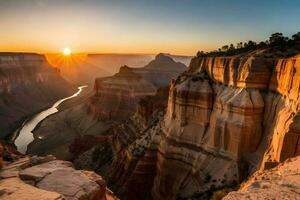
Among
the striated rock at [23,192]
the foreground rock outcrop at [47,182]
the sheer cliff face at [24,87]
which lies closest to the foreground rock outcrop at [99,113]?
the sheer cliff face at [24,87]

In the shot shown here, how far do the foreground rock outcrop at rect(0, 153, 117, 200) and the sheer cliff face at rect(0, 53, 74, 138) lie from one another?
244ft

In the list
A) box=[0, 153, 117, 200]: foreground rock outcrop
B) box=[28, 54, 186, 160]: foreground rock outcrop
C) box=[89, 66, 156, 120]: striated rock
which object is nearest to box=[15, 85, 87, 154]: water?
box=[28, 54, 186, 160]: foreground rock outcrop

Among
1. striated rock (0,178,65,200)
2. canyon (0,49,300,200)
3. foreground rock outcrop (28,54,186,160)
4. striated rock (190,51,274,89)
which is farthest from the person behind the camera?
foreground rock outcrop (28,54,186,160)

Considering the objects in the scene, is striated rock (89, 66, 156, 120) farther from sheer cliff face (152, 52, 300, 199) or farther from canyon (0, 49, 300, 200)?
sheer cliff face (152, 52, 300, 199)

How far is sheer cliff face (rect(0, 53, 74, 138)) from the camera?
372 feet

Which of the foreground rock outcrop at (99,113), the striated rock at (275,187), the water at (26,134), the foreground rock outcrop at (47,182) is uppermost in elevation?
the striated rock at (275,187)

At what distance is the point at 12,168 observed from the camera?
19.1 meters

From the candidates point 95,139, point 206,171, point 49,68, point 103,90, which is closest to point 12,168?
point 206,171

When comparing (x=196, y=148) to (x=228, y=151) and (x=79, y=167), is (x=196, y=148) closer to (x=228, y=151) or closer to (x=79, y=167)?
(x=228, y=151)

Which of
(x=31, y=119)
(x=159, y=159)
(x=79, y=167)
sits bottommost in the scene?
(x=31, y=119)

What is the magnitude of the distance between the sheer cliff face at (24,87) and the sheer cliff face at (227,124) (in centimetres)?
6941

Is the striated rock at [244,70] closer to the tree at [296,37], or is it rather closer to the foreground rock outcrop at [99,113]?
the tree at [296,37]

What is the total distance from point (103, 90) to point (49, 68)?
3994 inches

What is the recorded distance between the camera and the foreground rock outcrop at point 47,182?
15.3 meters
